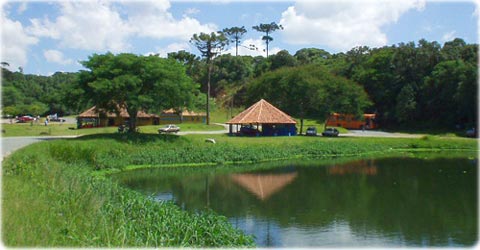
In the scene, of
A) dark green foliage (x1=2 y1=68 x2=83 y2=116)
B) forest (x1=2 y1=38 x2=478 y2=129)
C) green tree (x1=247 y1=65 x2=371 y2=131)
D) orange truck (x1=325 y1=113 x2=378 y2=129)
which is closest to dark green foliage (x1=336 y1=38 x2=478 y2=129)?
forest (x1=2 y1=38 x2=478 y2=129)

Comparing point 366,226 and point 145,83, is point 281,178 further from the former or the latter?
point 145,83

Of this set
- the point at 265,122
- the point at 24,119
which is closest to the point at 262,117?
the point at 265,122

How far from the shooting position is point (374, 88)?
6744 centimetres

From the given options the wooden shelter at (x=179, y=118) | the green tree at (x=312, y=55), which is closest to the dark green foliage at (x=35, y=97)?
the wooden shelter at (x=179, y=118)

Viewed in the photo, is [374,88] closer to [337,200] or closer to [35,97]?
[337,200]

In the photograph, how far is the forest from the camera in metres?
53.3

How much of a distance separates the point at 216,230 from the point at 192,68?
72134mm

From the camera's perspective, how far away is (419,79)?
63.7 meters

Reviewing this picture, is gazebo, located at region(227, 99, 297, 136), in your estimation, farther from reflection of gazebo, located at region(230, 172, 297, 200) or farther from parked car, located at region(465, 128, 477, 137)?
reflection of gazebo, located at region(230, 172, 297, 200)

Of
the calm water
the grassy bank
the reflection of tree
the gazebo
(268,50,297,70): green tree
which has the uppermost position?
(268,50,297,70): green tree

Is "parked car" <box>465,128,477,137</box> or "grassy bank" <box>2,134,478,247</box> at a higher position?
"parked car" <box>465,128,477,137</box>

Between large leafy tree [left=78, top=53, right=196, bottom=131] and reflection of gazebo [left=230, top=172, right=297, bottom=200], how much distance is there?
38.0ft

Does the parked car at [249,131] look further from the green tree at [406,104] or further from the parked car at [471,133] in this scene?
the parked car at [471,133]

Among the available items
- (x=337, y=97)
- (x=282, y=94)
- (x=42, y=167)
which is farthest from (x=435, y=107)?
(x=42, y=167)
